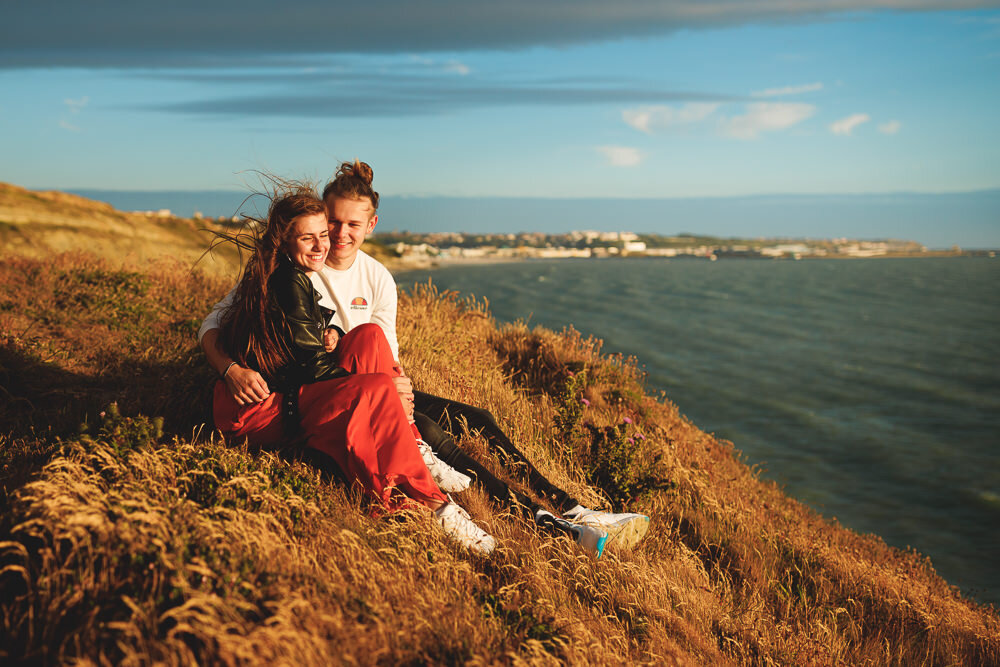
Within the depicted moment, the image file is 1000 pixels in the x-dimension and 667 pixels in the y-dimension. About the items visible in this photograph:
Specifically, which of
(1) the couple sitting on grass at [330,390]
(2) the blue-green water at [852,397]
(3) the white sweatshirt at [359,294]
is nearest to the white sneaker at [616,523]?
(1) the couple sitting on grass at [330,390]

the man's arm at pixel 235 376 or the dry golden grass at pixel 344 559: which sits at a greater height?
the man's arm at pixel 235 376

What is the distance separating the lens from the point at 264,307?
365cm

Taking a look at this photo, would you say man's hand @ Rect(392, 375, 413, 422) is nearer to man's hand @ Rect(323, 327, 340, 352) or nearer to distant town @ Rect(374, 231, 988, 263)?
man's hand @ Rect(323, 327, 340, 352)

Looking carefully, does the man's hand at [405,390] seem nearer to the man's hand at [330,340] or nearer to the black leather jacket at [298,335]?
the black leather jacket at [298,335]

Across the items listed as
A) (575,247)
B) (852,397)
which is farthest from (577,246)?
(852,397)

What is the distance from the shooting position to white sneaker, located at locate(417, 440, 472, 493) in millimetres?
4121

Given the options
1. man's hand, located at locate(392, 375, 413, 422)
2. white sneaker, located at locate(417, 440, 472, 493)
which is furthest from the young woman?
white sneaker, located at locate(417, 440, 472, 493)

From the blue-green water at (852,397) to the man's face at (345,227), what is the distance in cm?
623

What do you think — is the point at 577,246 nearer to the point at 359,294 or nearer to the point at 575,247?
the point at 575,247

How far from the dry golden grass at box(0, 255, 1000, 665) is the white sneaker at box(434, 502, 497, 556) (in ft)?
0.26

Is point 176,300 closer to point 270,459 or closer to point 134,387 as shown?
point 134,387

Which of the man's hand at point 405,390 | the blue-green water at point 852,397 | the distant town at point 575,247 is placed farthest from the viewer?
the distant town at point 575,247

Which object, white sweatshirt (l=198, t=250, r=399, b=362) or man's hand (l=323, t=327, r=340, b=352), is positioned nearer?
man's hand (l=323, t=327, r=340, b=352)

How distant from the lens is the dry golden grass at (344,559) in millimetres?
2344
